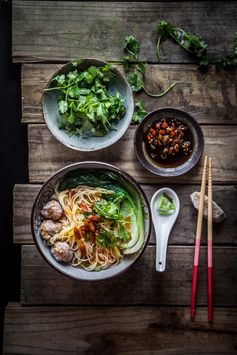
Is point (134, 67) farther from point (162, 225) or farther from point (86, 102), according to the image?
point (162, 225)

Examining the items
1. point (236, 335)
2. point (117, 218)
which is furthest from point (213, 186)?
point (236, 335)

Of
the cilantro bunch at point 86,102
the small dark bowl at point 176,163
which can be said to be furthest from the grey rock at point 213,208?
the cilantro bunch at point 86,102

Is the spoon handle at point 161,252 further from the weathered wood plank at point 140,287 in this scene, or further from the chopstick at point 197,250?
the chopstick at point 197,250

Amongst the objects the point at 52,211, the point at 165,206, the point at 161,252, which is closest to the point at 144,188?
the point at 165,206

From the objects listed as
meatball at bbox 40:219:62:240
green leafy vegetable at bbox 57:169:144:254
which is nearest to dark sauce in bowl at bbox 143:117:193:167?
green leafy vegetable at bbox 57:169:144:254

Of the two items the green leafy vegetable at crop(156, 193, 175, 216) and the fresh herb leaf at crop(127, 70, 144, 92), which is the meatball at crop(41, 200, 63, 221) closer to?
the green leafy vegetable at crop(156, 193, 175, 216)
